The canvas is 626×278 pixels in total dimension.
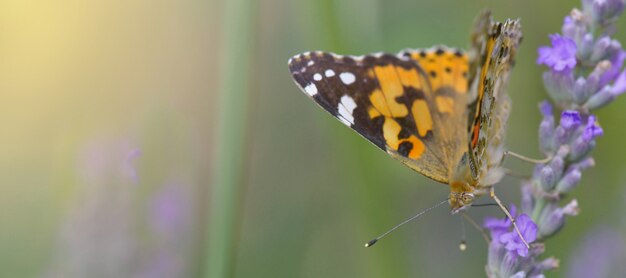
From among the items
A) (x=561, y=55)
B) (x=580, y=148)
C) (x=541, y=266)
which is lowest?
(x=541, y=266)

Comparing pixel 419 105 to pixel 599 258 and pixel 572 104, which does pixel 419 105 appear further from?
pixel 599 258

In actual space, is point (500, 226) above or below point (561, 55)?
below

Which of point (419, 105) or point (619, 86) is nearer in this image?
point (619, 86)

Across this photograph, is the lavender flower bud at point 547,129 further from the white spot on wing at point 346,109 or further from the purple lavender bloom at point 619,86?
the white spot on wing at point 346,109

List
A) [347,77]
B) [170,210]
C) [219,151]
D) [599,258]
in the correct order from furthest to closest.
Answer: [599,258], [170,210], [347,77], [219,151]

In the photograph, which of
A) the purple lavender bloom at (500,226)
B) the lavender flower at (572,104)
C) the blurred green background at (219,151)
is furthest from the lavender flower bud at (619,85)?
the blurred green background at (219,151)

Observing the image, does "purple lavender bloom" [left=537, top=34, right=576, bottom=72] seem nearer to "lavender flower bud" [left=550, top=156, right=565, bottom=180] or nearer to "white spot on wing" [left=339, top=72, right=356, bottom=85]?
"lavender flower bud" [left=550, top=156, right=565, bottom=180]

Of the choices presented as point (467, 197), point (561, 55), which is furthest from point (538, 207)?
point (561, 55)
